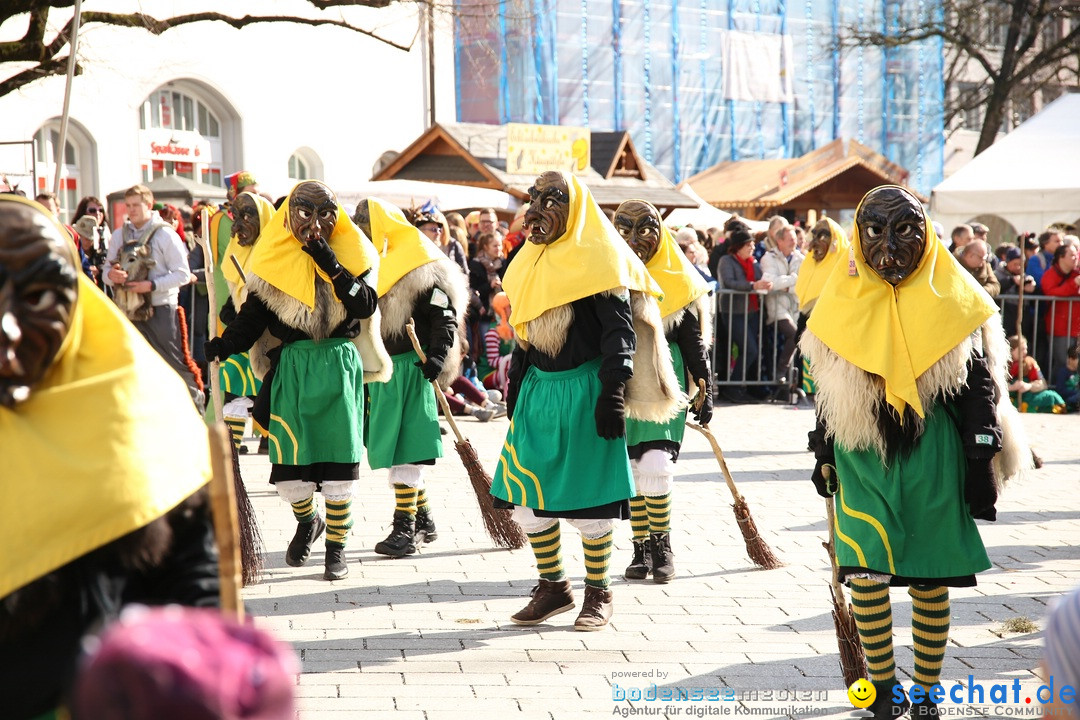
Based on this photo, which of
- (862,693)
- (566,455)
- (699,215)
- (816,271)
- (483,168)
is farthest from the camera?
(699,215)

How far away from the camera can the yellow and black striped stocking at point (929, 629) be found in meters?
4.34

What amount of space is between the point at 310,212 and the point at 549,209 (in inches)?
56.3

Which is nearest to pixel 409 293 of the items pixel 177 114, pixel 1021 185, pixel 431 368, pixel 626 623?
pixel 431 368

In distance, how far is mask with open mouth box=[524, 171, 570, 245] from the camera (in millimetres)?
5637

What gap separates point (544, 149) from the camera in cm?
2386

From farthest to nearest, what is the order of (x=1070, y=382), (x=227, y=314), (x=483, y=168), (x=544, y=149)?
(x=544, y=149) < (x=483, y=168) < (x=1070, y=382) < (x=227, y=314)

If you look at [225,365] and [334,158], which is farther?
[334,158]

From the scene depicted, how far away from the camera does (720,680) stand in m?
4.90

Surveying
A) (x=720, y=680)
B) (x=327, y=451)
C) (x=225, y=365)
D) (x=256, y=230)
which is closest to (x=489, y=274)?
(x=225, y=365)

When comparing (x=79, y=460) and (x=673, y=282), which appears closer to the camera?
(x=79, y=460)

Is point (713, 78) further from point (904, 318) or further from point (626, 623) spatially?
point (904, 318)

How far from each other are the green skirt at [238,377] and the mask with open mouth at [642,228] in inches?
151

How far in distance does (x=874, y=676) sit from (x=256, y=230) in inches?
208

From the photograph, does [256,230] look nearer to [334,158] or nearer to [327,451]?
[327,451]
